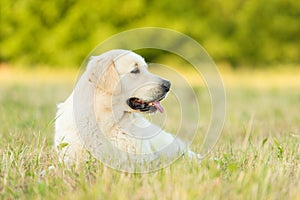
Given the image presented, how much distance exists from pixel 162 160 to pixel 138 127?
2.48 feet

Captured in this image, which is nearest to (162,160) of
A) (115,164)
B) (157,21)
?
(115,164)

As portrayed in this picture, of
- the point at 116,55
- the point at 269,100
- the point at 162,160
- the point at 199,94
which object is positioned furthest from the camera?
the point at 199,94

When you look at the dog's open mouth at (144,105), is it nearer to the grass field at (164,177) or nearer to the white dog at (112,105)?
the white dog at (112,105)

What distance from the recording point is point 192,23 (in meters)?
24.5

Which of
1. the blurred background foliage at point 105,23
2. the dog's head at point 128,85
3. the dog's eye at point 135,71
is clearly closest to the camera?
the dog's head at point 128,85

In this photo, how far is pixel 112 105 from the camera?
13.8ft

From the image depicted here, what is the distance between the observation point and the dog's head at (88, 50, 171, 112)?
4.21 metres

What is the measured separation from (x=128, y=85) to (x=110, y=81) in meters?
0.18

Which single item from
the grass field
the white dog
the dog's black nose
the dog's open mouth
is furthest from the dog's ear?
the grass field

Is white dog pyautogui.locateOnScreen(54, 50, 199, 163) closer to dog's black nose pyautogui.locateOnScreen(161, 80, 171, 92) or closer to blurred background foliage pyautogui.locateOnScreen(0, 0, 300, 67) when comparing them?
dog's black nose pyautogui.locateOnScreen(161, 80, 171, 92)

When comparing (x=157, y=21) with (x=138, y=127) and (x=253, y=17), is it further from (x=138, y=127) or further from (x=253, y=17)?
(x=138, y=127)

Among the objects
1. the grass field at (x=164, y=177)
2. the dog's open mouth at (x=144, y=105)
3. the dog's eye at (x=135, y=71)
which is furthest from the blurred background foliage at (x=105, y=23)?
the grass field at (x=164, y=177)

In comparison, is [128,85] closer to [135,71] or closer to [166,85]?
[135,71]

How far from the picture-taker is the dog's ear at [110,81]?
4.18m
